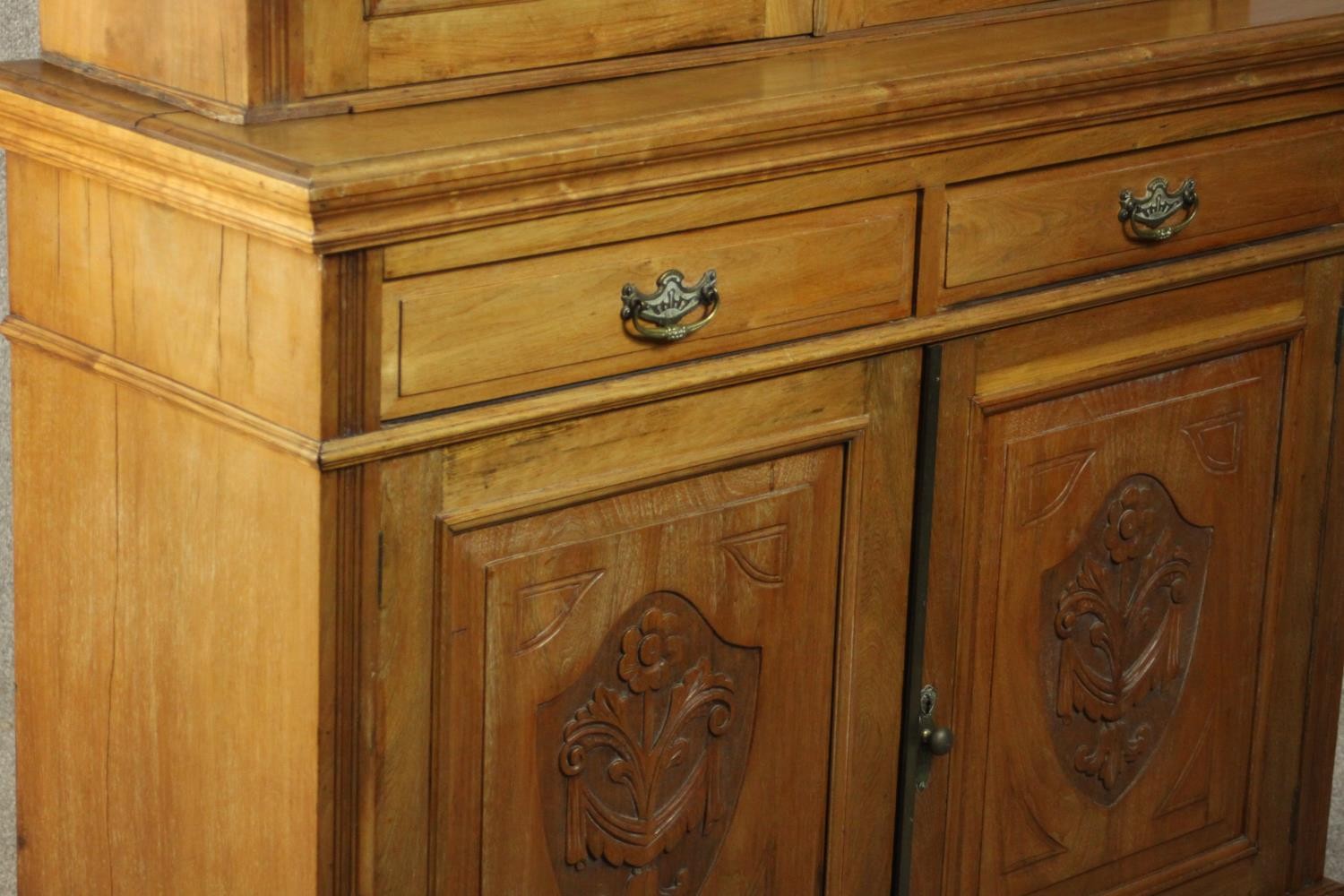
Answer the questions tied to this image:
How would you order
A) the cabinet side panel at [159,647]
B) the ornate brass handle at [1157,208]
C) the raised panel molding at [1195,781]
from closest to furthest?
1. the cabinet side panel at [159,647]
2. the ornate brass handle at [1157,208]
3. the raised panel molding at [1195,781]

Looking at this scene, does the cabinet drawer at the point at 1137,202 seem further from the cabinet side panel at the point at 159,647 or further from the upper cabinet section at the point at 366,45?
the cabinet side panel at the point at 159,647

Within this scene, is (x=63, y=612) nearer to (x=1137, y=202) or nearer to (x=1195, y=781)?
(x=1137, y=202)

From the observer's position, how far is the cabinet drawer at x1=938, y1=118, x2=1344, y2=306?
1.87 meters

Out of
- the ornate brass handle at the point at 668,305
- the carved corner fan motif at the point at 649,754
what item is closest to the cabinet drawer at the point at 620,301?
the ornate brass handle at the point at 668,305

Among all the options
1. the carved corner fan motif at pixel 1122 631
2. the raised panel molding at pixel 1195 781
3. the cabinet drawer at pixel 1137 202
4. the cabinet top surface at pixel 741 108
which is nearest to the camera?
the cabinet top surface at pixel 741 108

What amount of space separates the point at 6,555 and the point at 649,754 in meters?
0.83

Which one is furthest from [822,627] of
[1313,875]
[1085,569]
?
[1313,875]

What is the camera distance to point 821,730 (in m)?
1.92

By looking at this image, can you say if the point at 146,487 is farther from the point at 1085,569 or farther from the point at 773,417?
the point at 1085,569

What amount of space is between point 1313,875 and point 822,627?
0.91m

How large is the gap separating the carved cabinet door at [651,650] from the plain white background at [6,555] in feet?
2.38

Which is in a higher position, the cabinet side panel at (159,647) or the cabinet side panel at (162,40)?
the cabinet side panel at (162,40)

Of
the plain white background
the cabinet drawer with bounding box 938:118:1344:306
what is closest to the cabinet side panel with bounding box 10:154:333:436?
the plain white background

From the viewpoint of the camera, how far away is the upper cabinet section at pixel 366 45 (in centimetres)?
156
